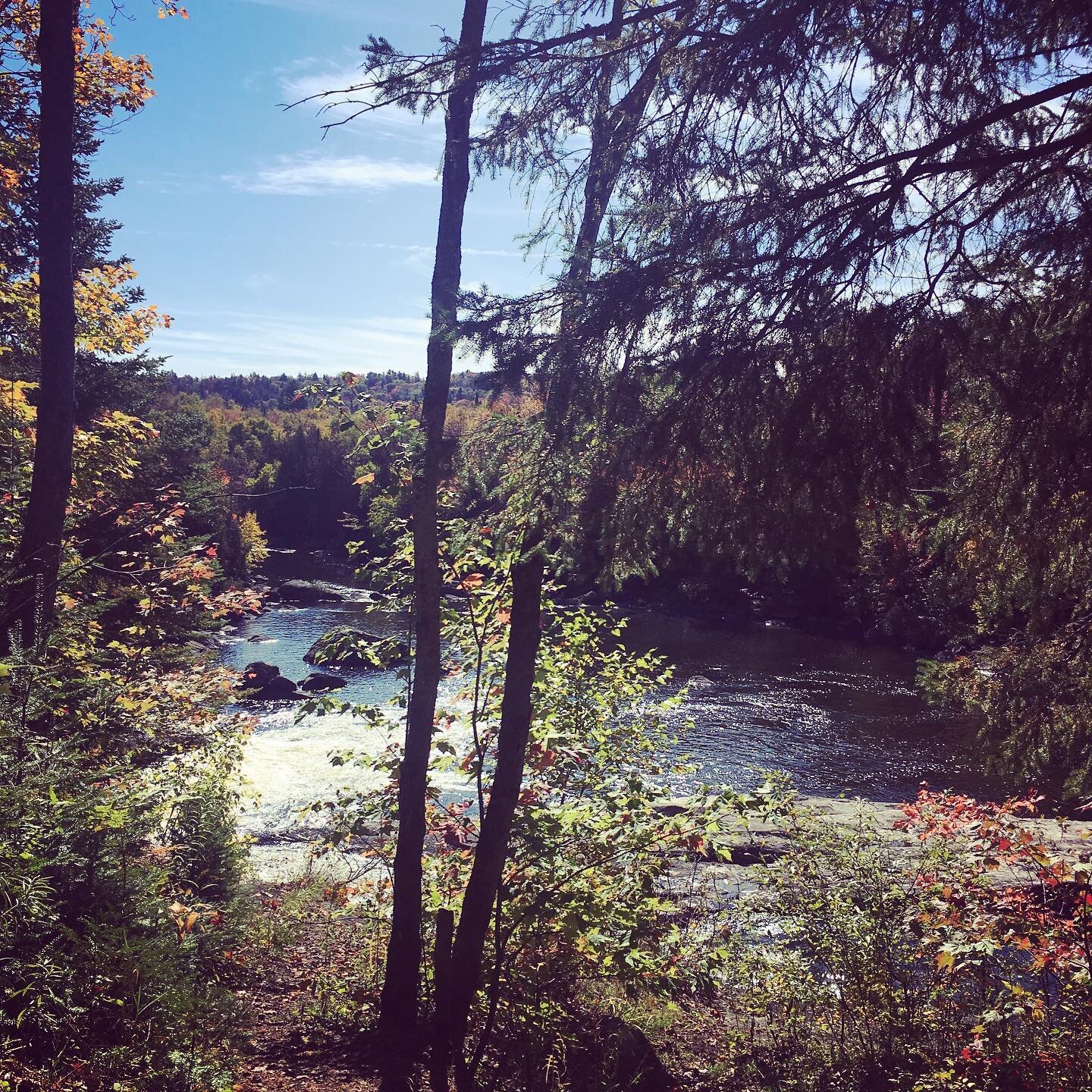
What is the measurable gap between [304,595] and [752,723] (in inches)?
932

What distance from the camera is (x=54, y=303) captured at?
22.5 ft

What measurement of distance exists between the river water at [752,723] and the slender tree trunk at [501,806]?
11.0ft

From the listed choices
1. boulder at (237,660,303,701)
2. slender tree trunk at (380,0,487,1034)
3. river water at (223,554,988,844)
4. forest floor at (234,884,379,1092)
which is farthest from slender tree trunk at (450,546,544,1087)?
boulder at (237,660,303,701)

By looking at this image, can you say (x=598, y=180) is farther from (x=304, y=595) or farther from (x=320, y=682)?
(x=304, y=595)

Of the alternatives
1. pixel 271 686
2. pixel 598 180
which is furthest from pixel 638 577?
pixel 271 686

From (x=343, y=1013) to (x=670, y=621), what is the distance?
1003 inches

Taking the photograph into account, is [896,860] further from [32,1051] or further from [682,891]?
[32,1051]

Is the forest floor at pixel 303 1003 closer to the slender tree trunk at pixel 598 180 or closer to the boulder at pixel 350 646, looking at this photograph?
the boulder at pixel 350 646

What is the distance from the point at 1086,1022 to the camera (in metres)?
4.65

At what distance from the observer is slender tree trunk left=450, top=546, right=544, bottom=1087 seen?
202 inches

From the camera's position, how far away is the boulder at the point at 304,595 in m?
35.7

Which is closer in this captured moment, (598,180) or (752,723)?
(598,180)

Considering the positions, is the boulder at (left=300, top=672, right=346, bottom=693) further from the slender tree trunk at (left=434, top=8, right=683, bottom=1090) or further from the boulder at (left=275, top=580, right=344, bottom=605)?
the slender tree trunk at (left=434, top=8, right=683, bottom=1090)

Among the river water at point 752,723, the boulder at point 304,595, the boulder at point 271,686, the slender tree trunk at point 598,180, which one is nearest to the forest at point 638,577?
the slender tree trunk at point 598,180
